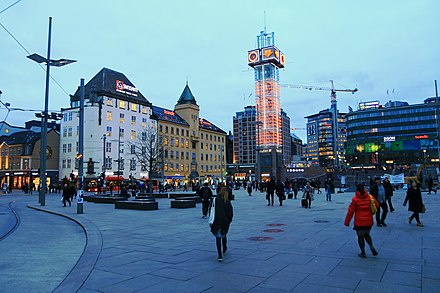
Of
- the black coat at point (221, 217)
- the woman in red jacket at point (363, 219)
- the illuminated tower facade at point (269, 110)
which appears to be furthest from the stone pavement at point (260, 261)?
the illuminated tower facade at point (269, 110)

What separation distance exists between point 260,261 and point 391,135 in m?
122

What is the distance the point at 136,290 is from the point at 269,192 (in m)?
18.0

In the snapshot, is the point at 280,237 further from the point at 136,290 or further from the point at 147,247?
Result: the point at 136,290

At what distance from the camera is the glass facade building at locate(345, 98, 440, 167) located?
10906 centimetres

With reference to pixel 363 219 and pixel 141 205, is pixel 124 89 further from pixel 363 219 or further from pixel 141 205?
pixel 363 219

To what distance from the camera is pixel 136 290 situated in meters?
6.06

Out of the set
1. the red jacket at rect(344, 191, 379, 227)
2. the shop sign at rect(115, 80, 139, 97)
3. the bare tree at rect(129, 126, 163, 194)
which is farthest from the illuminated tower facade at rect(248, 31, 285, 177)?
the red jacket at rect(344, 191, 379, 227)

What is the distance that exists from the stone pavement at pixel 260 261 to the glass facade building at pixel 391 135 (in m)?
103

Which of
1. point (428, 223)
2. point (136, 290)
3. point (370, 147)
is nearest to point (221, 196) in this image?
point (136, 290)

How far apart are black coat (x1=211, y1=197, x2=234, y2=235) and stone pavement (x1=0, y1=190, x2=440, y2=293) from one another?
A: 721mm

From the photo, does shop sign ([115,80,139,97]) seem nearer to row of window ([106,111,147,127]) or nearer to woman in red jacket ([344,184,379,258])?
row of window ([106,111,147,127])

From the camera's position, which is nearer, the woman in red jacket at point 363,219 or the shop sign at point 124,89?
the woman in red jacket at point 363,219

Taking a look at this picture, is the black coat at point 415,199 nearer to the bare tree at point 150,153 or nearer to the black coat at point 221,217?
the black coat at point 221,217

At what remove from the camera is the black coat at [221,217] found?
825cm
